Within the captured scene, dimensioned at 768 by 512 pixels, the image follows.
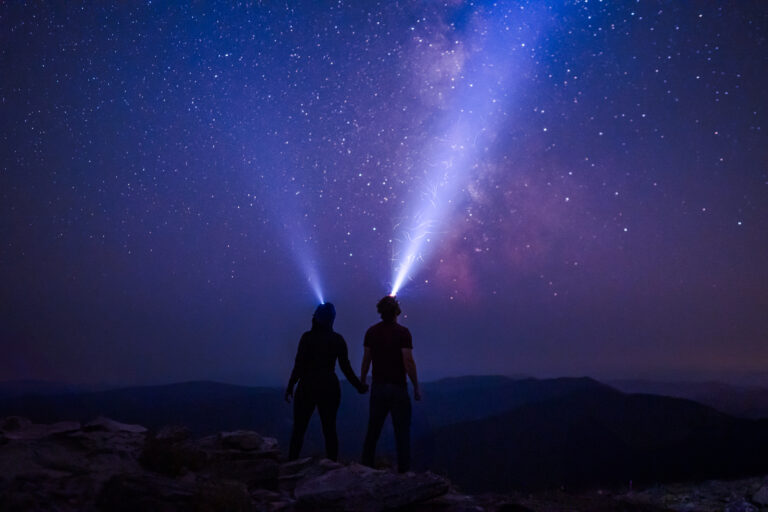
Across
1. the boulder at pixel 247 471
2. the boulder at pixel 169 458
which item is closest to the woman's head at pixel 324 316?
the boulder at pixel 247 471

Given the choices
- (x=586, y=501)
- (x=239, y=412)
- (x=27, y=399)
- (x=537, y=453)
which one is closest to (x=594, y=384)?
(x=537, y=453)

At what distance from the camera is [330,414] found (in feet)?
22.8

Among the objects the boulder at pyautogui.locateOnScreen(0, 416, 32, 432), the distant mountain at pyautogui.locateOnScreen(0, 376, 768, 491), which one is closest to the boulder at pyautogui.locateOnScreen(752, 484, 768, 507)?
the boulder at pyautogui.locateOnScreen(0, 416, 32, 432)

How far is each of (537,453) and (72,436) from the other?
7061cm

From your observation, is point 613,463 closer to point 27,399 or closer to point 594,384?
point 594,384

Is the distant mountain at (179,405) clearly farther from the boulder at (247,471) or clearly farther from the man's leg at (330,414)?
the boulder at (247,471)

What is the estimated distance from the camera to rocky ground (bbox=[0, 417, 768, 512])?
4.36m

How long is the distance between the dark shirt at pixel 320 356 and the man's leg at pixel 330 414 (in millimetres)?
230

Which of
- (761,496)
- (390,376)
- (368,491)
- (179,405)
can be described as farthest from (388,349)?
(179,405)

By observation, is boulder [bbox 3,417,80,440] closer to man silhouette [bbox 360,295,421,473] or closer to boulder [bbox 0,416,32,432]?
boulder [bbox 0,416,32,432]

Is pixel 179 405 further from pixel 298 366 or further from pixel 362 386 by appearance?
pixel 362 386

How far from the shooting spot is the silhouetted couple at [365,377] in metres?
6.46

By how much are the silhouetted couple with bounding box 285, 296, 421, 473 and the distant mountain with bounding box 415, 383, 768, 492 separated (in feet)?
148

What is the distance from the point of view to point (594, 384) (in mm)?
103188
